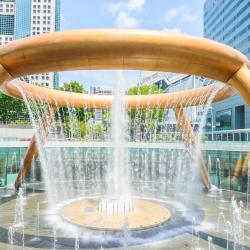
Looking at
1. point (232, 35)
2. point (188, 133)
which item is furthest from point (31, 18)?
point (188, 133)

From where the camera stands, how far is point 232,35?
208 feet

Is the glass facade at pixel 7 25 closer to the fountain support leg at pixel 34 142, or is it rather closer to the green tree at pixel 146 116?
the green tree at pixel 146 116

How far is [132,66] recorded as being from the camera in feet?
29.0

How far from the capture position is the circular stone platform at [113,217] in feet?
35.4

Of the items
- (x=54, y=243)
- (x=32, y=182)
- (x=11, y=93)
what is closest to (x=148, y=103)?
(x=11, y=93)

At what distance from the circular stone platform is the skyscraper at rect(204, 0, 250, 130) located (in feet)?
144

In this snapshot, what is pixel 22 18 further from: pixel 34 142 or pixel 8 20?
pixel 34 142

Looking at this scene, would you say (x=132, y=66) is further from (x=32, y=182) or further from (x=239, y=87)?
(x=32, y=182)

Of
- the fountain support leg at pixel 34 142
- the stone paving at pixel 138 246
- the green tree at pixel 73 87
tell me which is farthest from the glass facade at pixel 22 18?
the stone paving at pixel 138 246

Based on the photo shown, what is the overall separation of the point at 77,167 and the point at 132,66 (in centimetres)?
1931

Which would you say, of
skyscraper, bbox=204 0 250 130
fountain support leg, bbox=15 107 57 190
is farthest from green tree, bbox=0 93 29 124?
skyscraper, bbox=204 0 250 130

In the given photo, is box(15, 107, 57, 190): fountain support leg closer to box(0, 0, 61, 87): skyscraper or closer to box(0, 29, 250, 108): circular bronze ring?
box(0, 29, 250, 108): circular bronze ring

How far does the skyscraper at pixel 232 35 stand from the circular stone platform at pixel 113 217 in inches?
1733

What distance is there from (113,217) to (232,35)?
60888 millimetres
